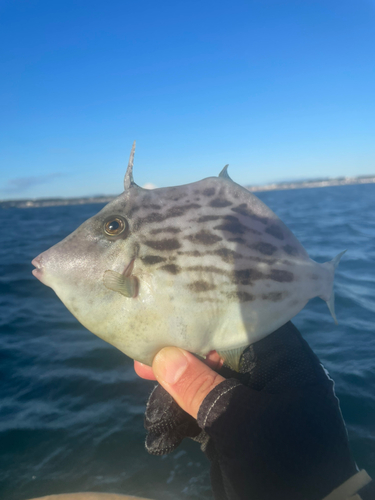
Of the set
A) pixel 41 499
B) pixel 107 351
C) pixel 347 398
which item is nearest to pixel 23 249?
pixel 107 351

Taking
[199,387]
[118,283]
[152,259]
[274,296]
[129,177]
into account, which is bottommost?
[199,387]

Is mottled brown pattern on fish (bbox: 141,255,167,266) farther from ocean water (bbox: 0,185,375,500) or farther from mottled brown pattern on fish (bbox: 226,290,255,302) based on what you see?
ocean water (bbox: 0,185,375,500)

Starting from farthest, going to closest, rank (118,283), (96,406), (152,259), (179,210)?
(96,406), (179,210), (152,259), (118,283)

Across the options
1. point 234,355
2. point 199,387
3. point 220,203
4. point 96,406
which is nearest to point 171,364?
point 199,387

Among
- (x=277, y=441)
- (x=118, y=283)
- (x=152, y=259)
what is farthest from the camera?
(x=152, y=259)

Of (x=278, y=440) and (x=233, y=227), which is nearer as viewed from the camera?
(x=278, y=440)

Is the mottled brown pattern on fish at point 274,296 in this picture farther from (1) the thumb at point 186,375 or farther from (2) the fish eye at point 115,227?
(2) the fish eye at point 115,227

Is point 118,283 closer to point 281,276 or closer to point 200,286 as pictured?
point 200,286
